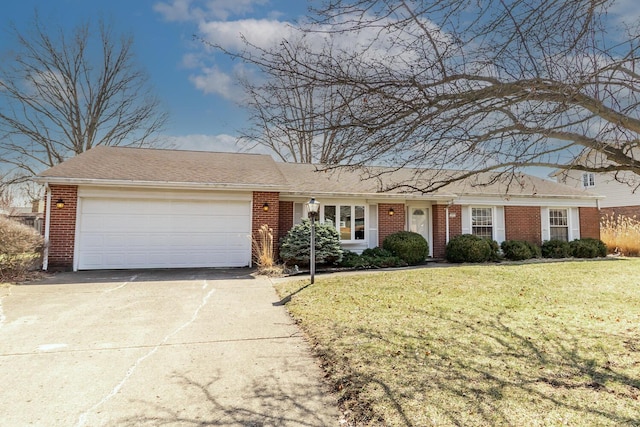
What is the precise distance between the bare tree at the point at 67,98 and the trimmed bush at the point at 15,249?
14406mm

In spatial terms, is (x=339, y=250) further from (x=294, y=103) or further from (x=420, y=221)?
(x=294, y=103)

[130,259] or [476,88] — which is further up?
[476,88]

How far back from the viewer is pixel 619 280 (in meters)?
8.85

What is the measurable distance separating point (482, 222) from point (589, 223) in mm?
5460

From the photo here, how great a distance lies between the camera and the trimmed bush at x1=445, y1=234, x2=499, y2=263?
1269cm

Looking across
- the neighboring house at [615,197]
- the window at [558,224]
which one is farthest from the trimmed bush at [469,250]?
the neighboring house at [615,197]

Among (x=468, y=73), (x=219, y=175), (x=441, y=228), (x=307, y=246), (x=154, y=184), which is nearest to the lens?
(x=468, y=73)

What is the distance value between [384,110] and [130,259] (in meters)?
10.2

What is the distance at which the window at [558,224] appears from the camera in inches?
603

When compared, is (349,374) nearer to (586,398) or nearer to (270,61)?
(586,398)

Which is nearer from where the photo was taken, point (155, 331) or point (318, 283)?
point (155, 331)

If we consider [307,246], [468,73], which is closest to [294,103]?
[468,73]

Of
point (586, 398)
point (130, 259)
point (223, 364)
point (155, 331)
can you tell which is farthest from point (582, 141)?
point (130, 259)

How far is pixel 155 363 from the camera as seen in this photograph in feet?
12.7
